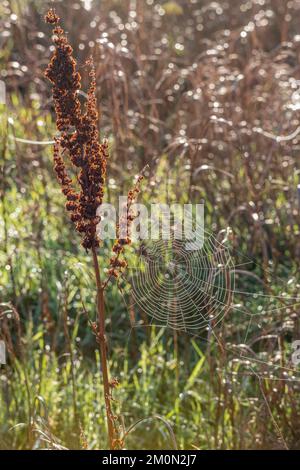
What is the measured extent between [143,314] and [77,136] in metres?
1.17

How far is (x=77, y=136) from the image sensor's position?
4.88 feet

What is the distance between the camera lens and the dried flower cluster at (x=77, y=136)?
1.45 metres

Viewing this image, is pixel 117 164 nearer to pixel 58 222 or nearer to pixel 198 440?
pixel 58 222

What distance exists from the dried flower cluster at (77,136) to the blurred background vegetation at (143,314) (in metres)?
0.29

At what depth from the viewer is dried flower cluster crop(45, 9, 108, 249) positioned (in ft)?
4.76

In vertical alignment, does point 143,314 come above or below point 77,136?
below

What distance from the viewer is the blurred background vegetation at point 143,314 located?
7.60 ft

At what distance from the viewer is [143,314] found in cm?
256

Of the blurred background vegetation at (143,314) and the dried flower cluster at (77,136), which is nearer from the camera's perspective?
the dried flower cluster at (77,136)

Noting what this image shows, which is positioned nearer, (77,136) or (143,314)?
(77,136)

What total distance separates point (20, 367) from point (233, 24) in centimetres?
344

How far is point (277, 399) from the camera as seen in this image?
91.2 inches

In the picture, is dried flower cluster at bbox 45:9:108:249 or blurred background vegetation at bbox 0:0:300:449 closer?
dried flower cluster at bbox 45:9:108:249

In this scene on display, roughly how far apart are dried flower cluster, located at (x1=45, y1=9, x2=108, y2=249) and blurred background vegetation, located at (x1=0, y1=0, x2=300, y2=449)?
292 millimetres
